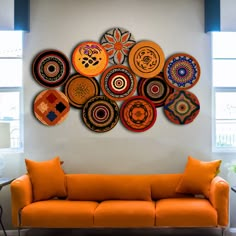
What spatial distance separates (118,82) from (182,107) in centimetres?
84

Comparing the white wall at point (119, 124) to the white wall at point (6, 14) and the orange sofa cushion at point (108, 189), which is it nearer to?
the white wall at point (6, 14)

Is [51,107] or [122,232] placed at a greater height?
[51,107]

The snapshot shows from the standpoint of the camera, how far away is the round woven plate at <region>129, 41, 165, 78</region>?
4.62 metres

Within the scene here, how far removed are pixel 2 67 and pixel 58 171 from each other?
1519 millimetres

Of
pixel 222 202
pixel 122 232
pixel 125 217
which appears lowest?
pixel 122 232

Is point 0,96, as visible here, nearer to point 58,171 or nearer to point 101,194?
point 58,171

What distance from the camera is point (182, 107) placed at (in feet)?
15.2

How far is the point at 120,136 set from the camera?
464 cm

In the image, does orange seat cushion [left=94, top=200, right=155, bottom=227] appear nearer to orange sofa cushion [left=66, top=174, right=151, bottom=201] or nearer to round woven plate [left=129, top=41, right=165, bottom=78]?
orange sofa cushion [left=66, top=174, right=151, bottom=201]

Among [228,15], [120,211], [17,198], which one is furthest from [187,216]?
[228,15]

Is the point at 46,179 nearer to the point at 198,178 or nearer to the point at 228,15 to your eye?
the point at 198,178

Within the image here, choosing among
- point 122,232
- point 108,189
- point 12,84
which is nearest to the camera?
point 108,189

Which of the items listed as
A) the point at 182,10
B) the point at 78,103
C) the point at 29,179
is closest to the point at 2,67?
the point at 78,103

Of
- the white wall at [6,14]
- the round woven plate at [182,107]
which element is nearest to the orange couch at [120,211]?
the round woven plate at [182,107]
